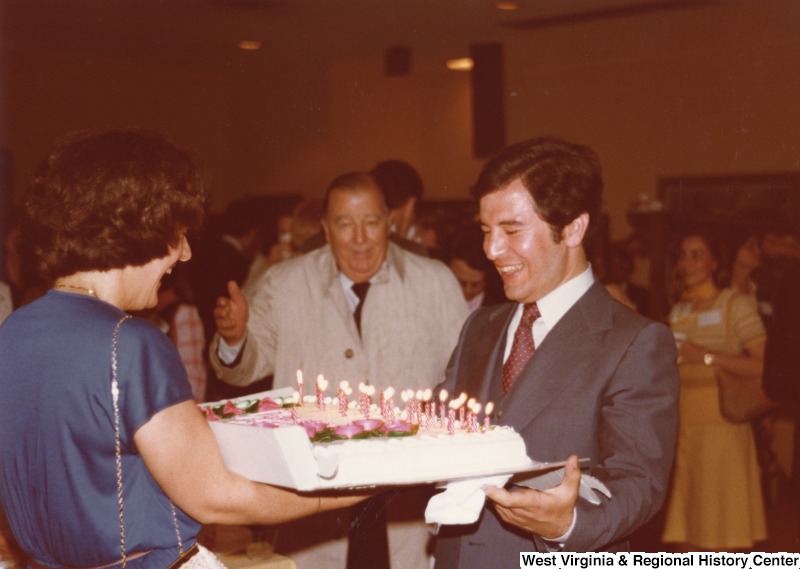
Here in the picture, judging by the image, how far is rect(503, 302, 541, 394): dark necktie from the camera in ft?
7.46

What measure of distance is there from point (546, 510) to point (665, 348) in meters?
0.53

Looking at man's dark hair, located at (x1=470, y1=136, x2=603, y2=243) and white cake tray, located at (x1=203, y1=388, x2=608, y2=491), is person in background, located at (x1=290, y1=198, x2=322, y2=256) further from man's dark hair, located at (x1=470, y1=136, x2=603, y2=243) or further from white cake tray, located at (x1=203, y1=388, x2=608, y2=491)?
white cake tray, located at (x1=203, y1=388, x2=608, y2=491)

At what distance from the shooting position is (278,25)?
370 inches

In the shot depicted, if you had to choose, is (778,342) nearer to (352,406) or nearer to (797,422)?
(797,422)

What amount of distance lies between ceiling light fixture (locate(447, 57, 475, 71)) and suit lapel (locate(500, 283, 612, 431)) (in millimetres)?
9248

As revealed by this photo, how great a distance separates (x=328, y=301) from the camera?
3.57m

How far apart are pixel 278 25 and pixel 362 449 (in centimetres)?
828

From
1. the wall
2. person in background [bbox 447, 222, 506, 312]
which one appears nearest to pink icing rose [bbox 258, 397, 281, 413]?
person in background [bbox 447, 222, 506, 312]

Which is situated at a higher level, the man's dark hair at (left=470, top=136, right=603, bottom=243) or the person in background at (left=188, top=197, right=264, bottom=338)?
the man's dark hair at (left=470, top=136, right=603, bottom=243)

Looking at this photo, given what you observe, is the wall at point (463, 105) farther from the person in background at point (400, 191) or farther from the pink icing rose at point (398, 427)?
the pink icing rose at point (398, 427)

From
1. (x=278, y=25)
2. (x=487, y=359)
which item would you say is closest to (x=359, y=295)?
(x=487, y=359)

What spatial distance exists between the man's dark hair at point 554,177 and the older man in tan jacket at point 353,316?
1.24m

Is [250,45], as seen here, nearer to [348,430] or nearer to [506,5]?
[506,5]

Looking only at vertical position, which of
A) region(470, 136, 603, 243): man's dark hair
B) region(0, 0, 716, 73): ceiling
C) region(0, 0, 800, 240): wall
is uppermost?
region(0, 0, 716, 73): ceiling
